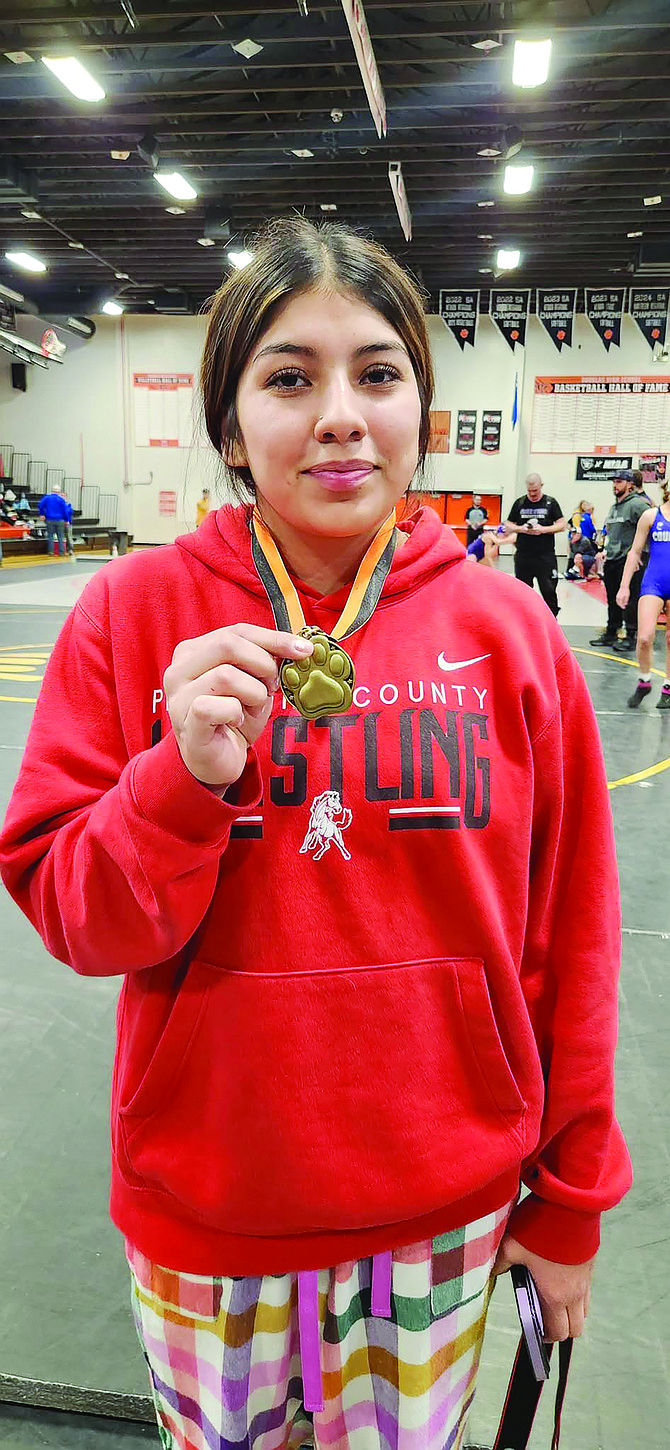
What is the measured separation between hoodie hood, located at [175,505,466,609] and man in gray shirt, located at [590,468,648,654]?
8.10m

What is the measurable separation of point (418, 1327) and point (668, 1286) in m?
1.14

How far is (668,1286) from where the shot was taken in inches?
69.4

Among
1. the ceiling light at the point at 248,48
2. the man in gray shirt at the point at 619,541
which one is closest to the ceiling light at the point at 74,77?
the ceiling light at the point at 248,48

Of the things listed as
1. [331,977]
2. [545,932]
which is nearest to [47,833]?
[331,977]

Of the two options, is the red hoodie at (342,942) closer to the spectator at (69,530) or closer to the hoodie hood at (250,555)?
the hoodie hood at (250,555)

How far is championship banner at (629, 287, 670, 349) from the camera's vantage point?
56.8 ft

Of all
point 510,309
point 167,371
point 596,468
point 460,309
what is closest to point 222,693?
point 460,309

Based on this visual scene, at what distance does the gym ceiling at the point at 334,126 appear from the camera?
26.8ft

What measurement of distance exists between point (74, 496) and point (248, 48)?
47.2ft

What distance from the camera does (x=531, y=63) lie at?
8266 mm

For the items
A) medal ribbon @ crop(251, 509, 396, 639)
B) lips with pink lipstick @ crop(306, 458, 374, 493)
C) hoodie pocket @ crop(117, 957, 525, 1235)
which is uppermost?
lips with pink lipstick @ crop(306, 458, 374, 493)

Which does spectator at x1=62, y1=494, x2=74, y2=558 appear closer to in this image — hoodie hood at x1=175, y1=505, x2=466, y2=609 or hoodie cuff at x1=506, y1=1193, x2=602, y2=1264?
hoodie hood at x1=175, y1=505, x2=466, y2=609

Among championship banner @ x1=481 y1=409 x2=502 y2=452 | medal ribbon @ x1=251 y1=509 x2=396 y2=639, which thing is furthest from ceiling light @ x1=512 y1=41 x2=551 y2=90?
championship banner @ x1=481 y1=409 x2=502 y2=452

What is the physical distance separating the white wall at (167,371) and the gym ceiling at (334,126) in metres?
3.30
